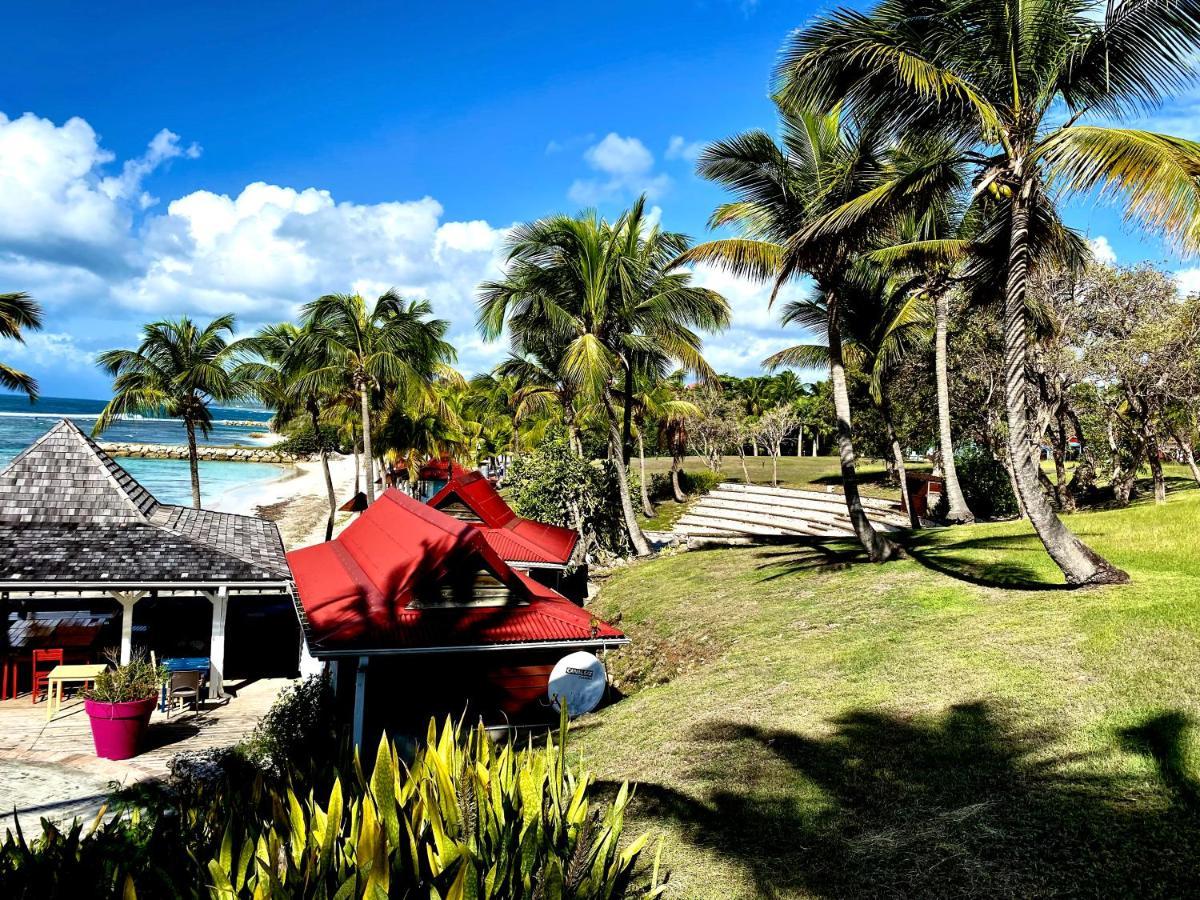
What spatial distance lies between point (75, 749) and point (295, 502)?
4445cm

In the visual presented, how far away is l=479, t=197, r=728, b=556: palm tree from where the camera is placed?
72.1ft

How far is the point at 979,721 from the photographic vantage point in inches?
284

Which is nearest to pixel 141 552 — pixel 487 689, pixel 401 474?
pixel 487 689

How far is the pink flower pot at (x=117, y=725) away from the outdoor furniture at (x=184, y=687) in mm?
1891

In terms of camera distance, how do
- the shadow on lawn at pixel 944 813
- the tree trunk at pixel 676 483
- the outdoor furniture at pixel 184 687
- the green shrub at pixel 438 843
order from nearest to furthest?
the green shrub at pixel 438 843
the shadow on lawn at pixel 944 813
the outdoor furniture at pixel 184 687
the tree trunk at pixel 676 483

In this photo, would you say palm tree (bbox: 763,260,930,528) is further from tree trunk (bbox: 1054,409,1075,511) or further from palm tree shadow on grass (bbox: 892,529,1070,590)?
palm tree shadow on grass (bbox: 892,529,1070,590)

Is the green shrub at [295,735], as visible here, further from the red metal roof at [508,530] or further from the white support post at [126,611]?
the red metal roof at [508,530]

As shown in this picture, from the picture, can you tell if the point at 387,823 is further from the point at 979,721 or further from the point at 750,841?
the point at 979,721

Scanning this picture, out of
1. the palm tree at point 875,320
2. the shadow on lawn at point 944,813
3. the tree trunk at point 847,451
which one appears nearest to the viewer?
the shadow on lawn at point 944,813

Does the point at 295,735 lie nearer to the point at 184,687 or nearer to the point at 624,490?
the point at 184,687

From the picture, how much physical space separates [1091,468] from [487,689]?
2161 centimetres

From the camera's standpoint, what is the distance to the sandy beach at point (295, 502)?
3750cm

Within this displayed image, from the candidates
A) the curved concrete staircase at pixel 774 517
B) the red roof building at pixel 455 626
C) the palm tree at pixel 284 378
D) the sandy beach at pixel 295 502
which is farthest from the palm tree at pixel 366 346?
the red roof building at pixel 455 626

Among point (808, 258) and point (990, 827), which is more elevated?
point (808, 258)
